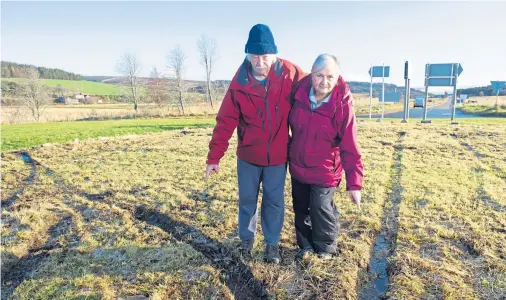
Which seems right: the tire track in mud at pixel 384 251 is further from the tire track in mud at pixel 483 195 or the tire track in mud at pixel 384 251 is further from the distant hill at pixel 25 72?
the distant hill at pixel 25 72

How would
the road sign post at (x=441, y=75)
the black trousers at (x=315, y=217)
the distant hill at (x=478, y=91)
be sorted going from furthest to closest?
the distant hill at (x=478, y=91) → the road sign post at (x=441, y=75) → the black trousers at (x=315, y=217)

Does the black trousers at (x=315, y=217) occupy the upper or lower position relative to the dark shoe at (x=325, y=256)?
upper

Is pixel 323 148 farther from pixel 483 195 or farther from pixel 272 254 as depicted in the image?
pixel 483 195

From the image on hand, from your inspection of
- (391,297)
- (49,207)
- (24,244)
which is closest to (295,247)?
(391,297)

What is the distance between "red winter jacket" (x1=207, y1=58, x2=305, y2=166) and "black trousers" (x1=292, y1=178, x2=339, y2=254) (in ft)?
1.24

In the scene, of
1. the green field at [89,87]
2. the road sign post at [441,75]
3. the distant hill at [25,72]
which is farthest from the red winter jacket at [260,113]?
the green field at [89,87]

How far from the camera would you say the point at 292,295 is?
2.49 meters

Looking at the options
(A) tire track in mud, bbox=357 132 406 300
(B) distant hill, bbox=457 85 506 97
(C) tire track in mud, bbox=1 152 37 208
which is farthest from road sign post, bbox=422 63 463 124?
(B) distant hill, bbox=457 85 506 97

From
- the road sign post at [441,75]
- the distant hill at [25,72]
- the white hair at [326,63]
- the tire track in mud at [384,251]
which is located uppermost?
the distant hill at [25,72]

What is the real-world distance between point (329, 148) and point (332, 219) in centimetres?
67

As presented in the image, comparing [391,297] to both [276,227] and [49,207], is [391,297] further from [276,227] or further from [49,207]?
[49,207]

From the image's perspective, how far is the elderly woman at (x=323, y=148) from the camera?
2635 millimetres

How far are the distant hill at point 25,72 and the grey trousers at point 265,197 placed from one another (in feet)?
139

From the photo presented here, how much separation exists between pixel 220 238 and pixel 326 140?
158 cm
